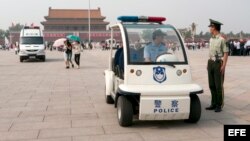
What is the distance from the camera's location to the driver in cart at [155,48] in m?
5.79

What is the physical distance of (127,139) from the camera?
5.00 m

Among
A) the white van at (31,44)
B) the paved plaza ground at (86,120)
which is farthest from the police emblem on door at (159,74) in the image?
the white van at (31,44)

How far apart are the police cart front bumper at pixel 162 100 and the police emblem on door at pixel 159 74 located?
12 cm

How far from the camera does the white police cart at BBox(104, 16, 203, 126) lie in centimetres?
540

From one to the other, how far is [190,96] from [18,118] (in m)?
2.99

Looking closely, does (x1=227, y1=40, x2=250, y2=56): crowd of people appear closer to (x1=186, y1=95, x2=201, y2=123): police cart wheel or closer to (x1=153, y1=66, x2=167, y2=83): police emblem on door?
(x1=186, y1=95, x2=201, y2=123): police cart wheel

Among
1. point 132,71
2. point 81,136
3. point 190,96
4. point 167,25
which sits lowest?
point 81,136

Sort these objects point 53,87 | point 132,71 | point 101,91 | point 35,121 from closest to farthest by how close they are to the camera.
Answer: point 132,71, point 35,121, point 101,91, point 53,87

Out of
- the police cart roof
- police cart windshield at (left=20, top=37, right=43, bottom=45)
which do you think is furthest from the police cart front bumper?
police cart windshield at (left=20, top=37, right=43, bottom=45)

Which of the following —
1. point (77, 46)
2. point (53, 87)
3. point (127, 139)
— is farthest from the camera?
point (77, 46)

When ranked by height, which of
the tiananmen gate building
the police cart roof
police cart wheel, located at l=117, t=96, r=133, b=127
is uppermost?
the tiananmen gate building

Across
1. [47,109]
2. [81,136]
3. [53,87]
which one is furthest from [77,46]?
[81,136]

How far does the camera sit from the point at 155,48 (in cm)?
590

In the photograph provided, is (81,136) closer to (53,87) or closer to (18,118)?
(18,118)
